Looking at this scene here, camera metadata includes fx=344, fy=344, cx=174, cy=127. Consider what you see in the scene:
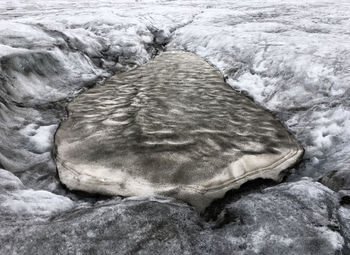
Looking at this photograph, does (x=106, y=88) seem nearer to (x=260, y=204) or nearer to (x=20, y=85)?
(x=20, y=85)

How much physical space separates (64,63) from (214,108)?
275 centimetres

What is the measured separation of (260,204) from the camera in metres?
2.25

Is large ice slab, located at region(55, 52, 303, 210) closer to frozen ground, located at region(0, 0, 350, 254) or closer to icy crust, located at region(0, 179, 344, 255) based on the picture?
frozen ground, located at region(0, 0, 350, 254)

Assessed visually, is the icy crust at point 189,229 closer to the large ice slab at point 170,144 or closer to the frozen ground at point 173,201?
the frozen ground at point 173,201

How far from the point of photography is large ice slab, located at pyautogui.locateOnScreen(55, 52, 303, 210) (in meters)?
2.74

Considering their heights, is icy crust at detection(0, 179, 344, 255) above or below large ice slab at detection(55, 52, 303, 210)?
above

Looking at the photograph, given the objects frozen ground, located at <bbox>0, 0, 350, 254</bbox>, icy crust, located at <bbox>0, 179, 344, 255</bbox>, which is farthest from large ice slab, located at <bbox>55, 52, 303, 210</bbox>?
icy crust, located at <bbox>0, 179, 344, 255</bbox>

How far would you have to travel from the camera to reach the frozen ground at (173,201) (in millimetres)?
1922

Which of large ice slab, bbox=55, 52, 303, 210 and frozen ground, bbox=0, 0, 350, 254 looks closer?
frozen ground, bbox=0, 0, 350, 254

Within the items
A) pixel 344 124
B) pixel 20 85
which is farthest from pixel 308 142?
pixel 20 85

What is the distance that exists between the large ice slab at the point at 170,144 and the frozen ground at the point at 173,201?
0.15 meters

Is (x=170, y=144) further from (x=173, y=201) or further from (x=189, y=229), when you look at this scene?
(x=189, y=229)

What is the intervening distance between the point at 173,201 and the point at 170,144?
0.87 metres

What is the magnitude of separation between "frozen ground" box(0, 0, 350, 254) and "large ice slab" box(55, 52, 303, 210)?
147 mm
